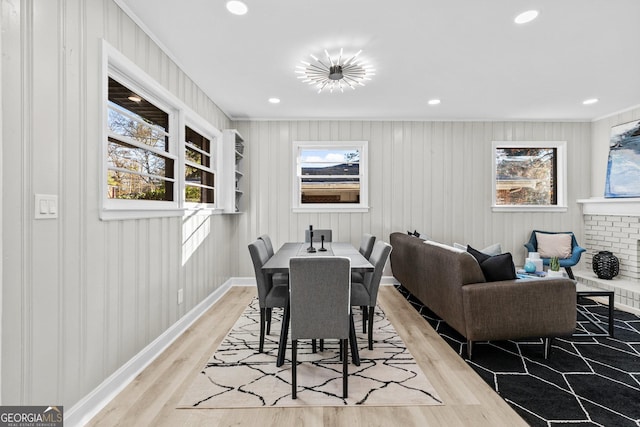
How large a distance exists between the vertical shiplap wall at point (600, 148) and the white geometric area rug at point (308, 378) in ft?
13.8

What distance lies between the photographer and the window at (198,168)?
11.5 ft

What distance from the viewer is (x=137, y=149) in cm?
246

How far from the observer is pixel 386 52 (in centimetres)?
284

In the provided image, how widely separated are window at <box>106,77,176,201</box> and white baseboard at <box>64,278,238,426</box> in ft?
3.84

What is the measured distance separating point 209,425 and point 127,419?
0.48m

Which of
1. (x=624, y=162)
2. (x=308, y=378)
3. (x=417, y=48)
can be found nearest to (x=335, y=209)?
→ (x=417, y=48)

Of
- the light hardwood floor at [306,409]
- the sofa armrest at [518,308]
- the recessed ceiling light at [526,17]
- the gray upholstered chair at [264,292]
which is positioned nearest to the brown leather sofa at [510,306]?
the sofa armrest at [518,308]

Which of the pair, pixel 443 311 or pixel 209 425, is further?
pixel 443 311

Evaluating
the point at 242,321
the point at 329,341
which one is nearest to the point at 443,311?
the point at 329,341

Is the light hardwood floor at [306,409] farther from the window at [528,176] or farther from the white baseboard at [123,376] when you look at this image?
the window at [528,176]

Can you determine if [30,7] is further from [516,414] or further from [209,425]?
[516,414]

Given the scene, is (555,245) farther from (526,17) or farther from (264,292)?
(264,292)

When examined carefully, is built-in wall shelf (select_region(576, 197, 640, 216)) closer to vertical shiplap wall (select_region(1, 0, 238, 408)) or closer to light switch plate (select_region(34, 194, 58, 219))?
vertical shiplap wall (select_region(1, 0, 238, 408))

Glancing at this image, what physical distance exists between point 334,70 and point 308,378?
2.58 m
